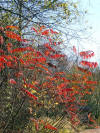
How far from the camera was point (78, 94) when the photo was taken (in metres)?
5.97

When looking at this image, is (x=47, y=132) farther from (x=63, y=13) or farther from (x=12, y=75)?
(x=63, y=13)

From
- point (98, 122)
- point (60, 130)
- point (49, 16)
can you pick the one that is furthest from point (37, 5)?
point (60, 130)

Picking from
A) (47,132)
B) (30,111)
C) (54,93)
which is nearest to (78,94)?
(54,93)

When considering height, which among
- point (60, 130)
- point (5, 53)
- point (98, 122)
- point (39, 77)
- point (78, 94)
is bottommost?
point (98, 122)

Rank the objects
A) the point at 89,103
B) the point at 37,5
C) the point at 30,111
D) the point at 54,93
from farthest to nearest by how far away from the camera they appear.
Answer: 1. the point at 37,5
2. the point at 89,103
3. the point at 54,93
4. the point at 30,111

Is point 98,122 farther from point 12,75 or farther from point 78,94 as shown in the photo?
point 12,75

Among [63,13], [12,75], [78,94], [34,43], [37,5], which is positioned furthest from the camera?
[63,13]

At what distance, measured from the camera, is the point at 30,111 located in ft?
14.3

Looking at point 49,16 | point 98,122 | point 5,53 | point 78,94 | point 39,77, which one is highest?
point 49,16

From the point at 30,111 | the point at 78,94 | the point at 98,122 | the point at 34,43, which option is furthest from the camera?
the point at 98,122

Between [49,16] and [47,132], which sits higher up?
[49,16]

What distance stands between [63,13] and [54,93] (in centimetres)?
826

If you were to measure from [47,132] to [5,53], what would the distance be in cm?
201

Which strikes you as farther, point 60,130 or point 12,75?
point 60,130
